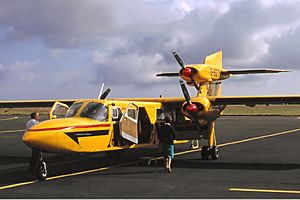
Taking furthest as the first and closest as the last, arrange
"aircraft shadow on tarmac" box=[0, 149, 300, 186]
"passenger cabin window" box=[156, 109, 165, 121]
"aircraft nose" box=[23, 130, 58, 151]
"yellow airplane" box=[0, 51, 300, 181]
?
"passenger cabin window" box=[156, 109, 165, 121] → "aircraft shadow on tarmac" box=[0, 149, 300, 186] → "yellow airplane" box=[0, 51, 300, 181] → "aircraft nose" box=[23, 130, 58, 151]

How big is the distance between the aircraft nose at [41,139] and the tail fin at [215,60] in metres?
9.75

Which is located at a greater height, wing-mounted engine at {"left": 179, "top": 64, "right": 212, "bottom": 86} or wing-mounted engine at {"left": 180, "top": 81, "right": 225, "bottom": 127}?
wing-mounted engine at {"left": 179, "top": 64, "right": 212, "bottom": 86}

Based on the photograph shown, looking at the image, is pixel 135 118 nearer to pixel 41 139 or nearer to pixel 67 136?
pixel 67 136

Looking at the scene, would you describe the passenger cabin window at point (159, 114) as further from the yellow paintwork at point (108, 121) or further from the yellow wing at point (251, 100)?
the yellow wing at point (251, 100)

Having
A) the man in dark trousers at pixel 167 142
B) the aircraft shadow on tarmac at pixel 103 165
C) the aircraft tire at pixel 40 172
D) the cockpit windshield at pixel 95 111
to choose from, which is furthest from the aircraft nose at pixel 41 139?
the man in dark trousers at pixel 167 142

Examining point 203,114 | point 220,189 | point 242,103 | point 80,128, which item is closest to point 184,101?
point 203,114

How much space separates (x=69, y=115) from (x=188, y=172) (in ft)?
15.3

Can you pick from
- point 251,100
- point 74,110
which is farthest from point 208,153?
Answer: point 74,110

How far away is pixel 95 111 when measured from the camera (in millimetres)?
14023

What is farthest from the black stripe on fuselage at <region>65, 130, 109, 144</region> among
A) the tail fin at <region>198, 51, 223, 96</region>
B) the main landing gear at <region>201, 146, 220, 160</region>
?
the tail fin at <region>198, 51, 223, 96</region>

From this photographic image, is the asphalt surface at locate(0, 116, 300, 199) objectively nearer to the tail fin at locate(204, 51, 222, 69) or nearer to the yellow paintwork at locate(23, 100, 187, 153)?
the yellow paintwork at locate(23, 100, 187, 153)

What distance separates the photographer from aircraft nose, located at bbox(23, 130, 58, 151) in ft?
38.0

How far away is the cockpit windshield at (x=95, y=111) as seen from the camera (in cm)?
1386

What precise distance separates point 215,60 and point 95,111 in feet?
26.8
